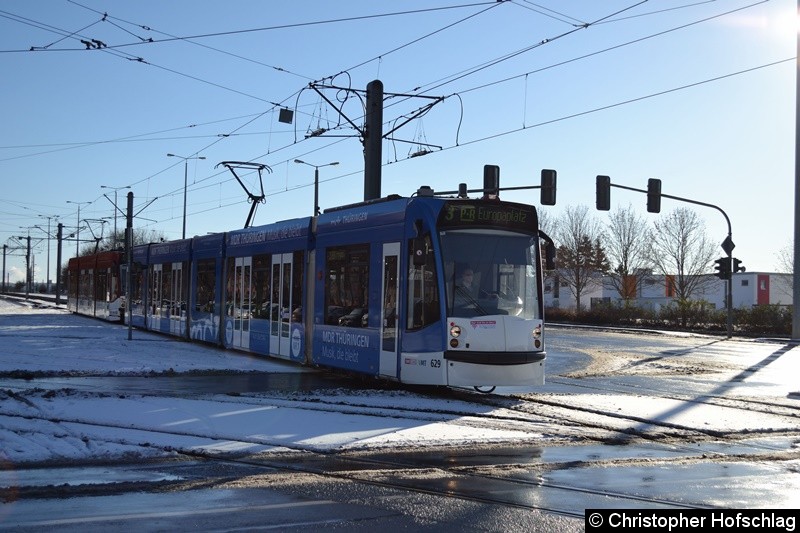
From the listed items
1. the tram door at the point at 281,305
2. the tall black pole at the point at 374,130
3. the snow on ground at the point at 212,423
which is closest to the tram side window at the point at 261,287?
the tram door at the point at 281,305

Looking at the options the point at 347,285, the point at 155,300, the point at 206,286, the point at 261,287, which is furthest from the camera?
the point at 155,300

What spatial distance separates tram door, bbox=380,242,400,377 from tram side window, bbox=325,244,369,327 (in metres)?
0.75

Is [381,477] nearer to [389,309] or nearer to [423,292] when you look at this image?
[423,292]

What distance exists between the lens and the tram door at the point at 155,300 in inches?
1237

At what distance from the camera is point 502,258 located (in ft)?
47.7

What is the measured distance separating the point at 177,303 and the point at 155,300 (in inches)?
133

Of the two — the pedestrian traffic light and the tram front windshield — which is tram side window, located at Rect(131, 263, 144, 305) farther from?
the tram front windshield

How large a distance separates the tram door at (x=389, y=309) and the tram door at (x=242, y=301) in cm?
760

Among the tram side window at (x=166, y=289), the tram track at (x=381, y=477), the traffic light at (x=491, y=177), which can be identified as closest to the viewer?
the tram track at (x=381, y=477)

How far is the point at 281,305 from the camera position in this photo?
20328mm

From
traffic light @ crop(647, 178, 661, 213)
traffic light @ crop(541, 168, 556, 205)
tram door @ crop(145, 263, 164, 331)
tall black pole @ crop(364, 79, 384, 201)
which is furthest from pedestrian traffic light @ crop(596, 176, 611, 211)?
tram door @ crop(145, 263, 164, 331)

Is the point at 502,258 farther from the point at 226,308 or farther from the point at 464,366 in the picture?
the point at 226,308

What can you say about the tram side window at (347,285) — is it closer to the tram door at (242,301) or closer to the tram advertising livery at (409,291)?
the tram advertising livery at (409,291)

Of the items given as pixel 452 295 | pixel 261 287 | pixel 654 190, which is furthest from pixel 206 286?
pixel 654 190
